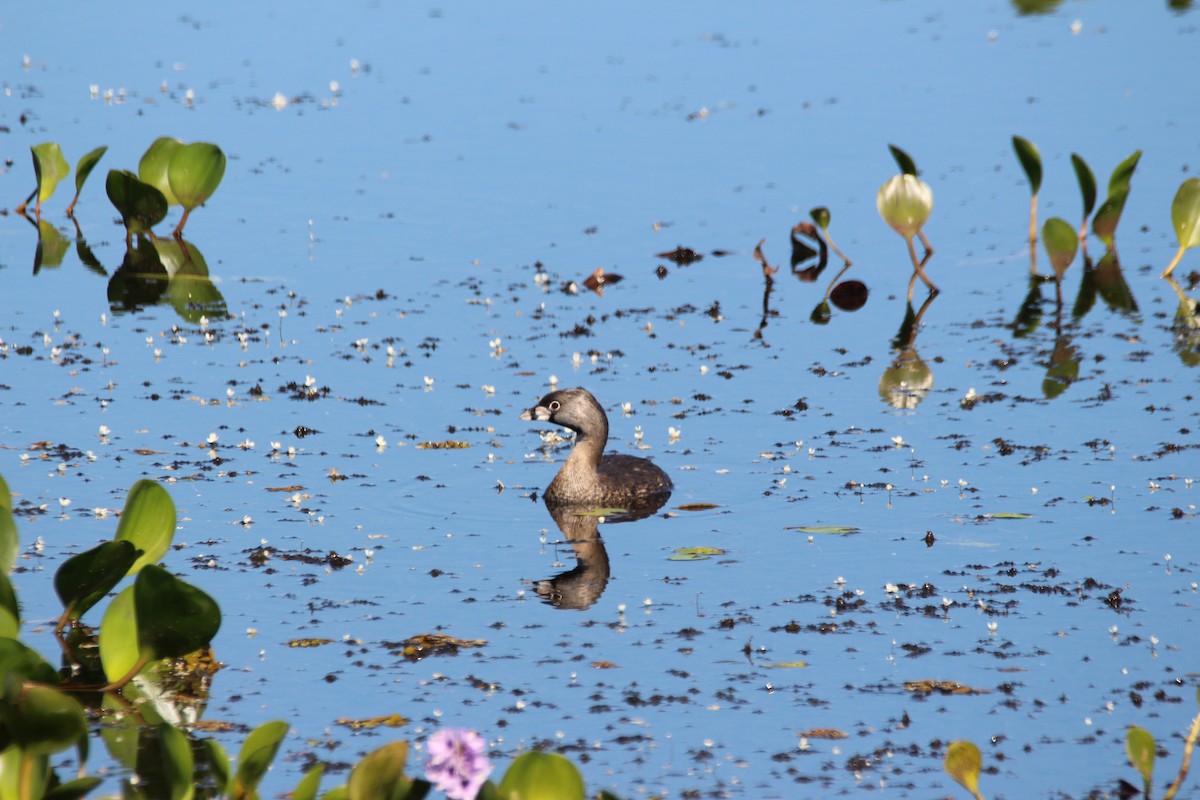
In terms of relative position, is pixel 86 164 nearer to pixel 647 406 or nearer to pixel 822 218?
pixel 822 218

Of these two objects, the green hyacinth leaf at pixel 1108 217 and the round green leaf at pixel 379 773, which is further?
the green hyacinth leaf at pixel 1108 217

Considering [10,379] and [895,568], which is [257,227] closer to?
[10,379]

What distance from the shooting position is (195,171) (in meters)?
17.2

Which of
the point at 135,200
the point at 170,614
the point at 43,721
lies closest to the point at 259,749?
the point at 43,721

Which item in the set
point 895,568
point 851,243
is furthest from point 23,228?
point 895,568

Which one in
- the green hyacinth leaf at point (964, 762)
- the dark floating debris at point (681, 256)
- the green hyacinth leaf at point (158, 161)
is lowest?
the green hyacinth leaf at point (964, 762)

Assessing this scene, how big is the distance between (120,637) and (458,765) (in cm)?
279

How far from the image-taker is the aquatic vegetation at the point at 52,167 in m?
17.7

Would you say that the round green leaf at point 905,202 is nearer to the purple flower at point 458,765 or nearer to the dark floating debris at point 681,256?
the dark floating debris at point 681,256

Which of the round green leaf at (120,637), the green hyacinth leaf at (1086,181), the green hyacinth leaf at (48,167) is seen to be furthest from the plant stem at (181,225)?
the round green leaf at (120,637)

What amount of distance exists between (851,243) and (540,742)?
1192 cm

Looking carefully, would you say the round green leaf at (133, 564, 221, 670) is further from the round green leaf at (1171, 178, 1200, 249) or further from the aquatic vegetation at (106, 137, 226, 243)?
the round green leaf at (1171, 178, 1200, 249)

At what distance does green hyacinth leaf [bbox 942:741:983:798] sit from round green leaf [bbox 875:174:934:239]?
1050cm

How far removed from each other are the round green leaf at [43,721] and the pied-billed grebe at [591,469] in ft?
17.9
